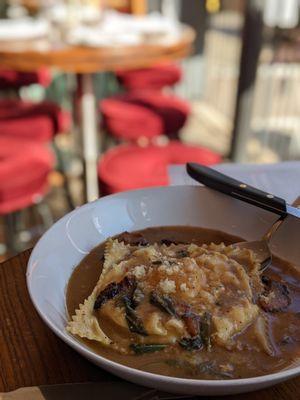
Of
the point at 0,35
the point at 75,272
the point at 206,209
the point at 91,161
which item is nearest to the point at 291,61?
the point at 91,161

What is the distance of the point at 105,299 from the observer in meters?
0.68

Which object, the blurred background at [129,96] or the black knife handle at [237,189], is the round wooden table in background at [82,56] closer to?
the blurred background at [129,96]

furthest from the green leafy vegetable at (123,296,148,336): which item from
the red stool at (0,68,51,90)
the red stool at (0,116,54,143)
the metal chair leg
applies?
the red stool at (0,68,51,90)

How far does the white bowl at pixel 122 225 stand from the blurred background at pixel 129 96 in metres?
0.89

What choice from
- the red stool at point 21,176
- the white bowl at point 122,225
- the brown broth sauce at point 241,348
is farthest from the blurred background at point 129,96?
the brown broth sauce at point 241,348

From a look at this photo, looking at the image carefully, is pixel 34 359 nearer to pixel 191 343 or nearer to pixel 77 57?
pixel 191 343

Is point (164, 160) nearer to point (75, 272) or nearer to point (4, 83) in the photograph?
point (75, 272)

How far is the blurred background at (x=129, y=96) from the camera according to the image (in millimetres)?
2014

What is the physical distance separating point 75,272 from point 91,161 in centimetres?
174

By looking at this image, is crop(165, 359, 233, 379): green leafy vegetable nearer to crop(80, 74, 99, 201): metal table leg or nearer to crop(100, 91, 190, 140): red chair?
crop(80, 74, 99, 201): metal table leg

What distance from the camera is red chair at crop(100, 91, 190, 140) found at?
253 cm

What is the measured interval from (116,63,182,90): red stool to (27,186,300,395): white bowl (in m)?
2.40

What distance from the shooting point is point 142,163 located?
2.02 meters

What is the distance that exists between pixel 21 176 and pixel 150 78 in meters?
1.62
